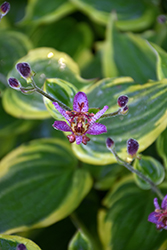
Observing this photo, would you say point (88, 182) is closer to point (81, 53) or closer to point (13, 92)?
point (13, 92)

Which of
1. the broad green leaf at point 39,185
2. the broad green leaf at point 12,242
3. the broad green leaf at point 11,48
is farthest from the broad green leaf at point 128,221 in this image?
the broad green leaf at point 11,48

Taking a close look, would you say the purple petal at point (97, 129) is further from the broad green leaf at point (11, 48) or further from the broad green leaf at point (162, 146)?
the broad green leaf at point (11, 48)

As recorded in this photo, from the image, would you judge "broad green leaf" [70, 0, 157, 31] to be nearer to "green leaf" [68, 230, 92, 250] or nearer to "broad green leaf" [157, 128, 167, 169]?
"broad green leaf" [157, 128, 167, 169]

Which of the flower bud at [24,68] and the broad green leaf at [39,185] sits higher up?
the flower bud at [24,68]

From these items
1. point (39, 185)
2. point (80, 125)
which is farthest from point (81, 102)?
point (39, 185)

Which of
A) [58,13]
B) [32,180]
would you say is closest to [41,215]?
[32,180]

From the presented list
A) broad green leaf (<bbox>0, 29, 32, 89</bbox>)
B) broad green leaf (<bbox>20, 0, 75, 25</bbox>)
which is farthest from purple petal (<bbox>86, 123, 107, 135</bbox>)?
broad green leaf (<bbox>20, 0, 75, 25</bbox>)
